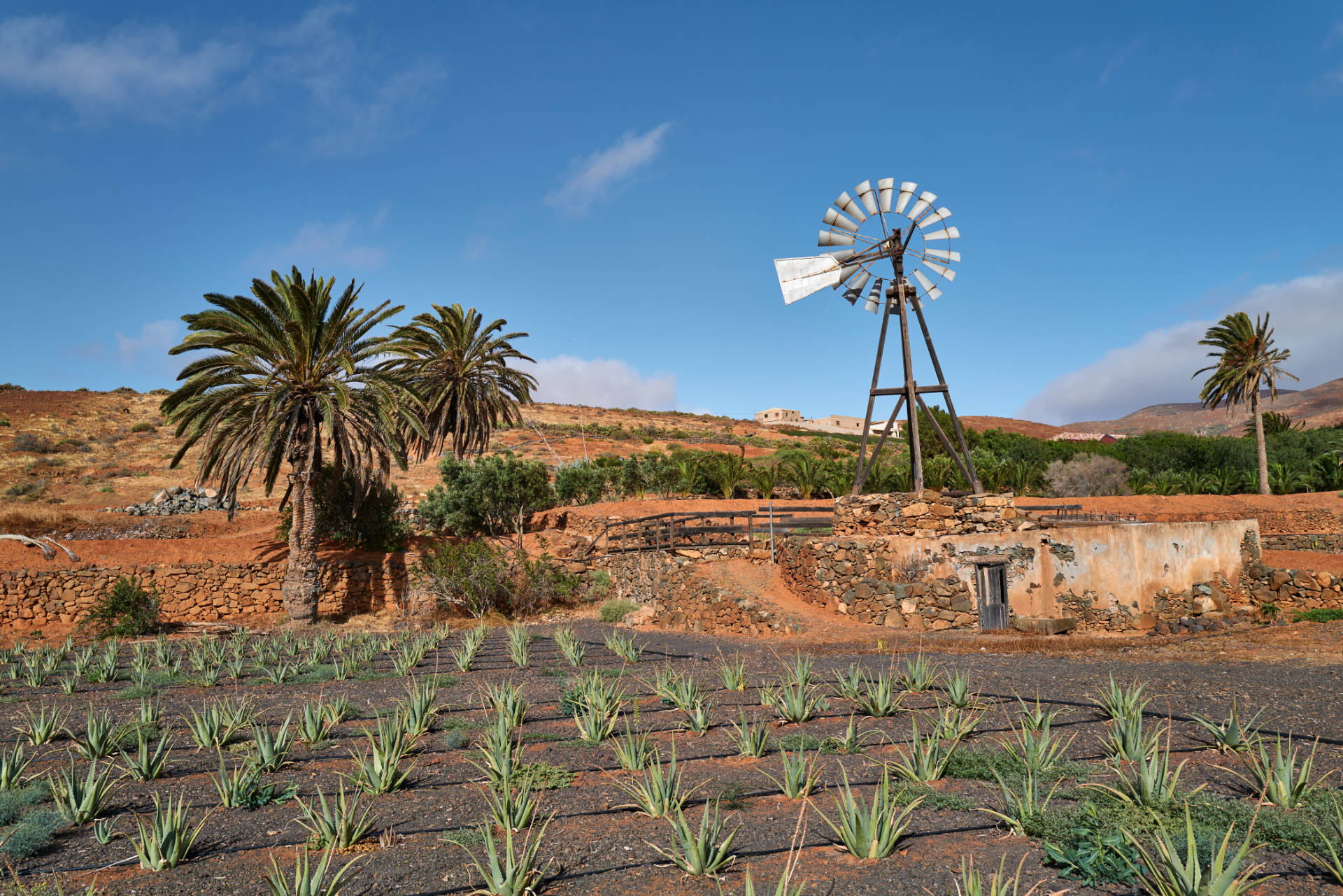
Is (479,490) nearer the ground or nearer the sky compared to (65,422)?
nearer the ground

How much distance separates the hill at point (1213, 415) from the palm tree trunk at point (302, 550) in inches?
3595

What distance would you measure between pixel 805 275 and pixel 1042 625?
919cm

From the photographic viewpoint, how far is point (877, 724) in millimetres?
7477

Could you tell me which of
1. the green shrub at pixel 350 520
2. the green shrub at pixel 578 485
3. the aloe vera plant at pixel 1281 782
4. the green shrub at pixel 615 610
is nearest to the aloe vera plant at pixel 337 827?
the aloe vera plant at pixel 1281 782

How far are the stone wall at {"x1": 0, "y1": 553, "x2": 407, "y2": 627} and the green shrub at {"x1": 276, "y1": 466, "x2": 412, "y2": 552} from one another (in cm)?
92

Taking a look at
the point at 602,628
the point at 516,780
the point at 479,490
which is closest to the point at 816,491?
the point at 479,490

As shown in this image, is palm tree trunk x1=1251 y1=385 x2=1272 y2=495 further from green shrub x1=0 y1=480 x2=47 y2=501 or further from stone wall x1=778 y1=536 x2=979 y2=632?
green shrub x1=0 y1=480 x2=47 y2=501

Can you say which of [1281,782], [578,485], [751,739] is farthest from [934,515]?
[578,485]

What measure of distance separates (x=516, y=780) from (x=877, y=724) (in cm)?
367

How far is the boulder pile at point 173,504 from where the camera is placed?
94.5 ft

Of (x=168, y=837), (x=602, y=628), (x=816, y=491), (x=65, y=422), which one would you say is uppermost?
(x=65, y=422)

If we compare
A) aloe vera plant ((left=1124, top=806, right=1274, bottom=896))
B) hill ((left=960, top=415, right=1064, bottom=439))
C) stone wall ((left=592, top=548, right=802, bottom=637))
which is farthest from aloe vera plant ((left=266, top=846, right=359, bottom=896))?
hill ((left=960, top=415, right=1064, bottom=439))

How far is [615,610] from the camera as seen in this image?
2028 cm

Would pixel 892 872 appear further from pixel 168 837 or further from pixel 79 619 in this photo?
pixel 79 619
